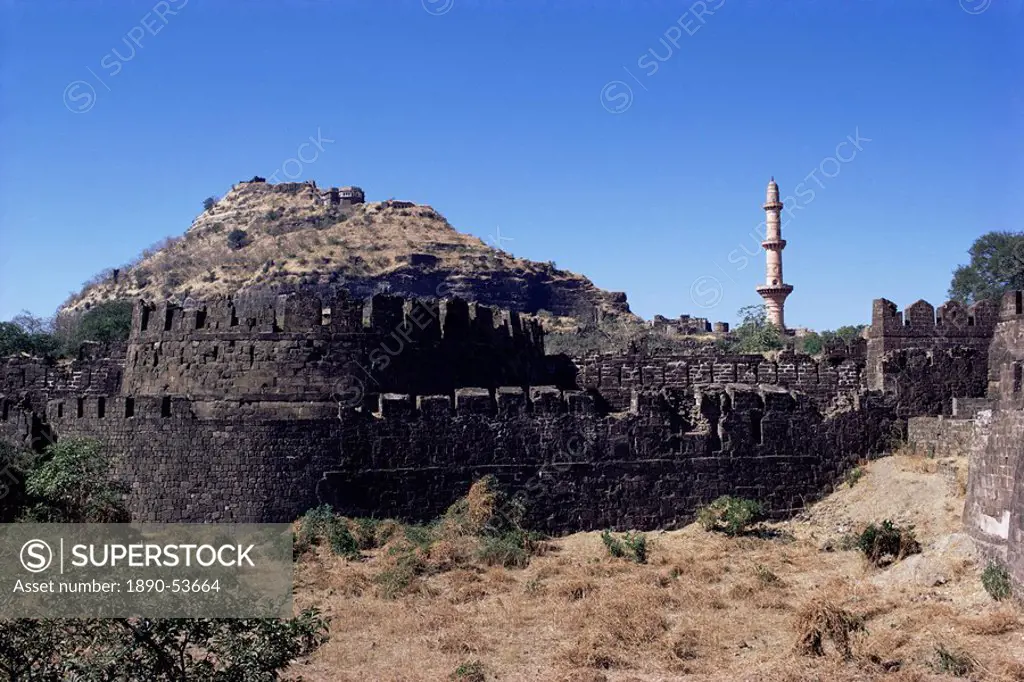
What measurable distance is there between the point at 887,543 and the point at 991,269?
43.8m

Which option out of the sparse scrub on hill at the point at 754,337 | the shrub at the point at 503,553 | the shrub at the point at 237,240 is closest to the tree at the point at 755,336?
the sparse scrub on hill at the point at 754,337

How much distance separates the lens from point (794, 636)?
43.3 ft

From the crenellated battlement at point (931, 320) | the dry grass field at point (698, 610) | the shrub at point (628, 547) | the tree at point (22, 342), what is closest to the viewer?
the dry grass field at point (698, 610)

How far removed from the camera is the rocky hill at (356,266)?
86625 millimetres

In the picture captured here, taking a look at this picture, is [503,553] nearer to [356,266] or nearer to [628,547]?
[628,547]

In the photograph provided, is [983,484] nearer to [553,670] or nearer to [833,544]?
[833,544]

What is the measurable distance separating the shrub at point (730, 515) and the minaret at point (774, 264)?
3671 cm

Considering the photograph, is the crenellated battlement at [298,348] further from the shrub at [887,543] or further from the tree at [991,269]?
the tree at [991,269]

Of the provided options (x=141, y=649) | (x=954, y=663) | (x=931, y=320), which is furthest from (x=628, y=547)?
(x=931, y=320)

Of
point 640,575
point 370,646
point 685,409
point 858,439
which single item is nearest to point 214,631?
point 370,646

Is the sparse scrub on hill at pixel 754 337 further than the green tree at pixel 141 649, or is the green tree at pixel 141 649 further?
the sparse scrub on hill at pixel 754 337

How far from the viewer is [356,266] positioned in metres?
88.2

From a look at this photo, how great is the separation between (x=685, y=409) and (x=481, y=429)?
13.5 ft

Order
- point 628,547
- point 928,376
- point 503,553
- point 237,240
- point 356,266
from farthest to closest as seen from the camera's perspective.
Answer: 1. point 237,240
2. point 356,266
3. point 928,376
4. point 628,547
5. point 503,553
